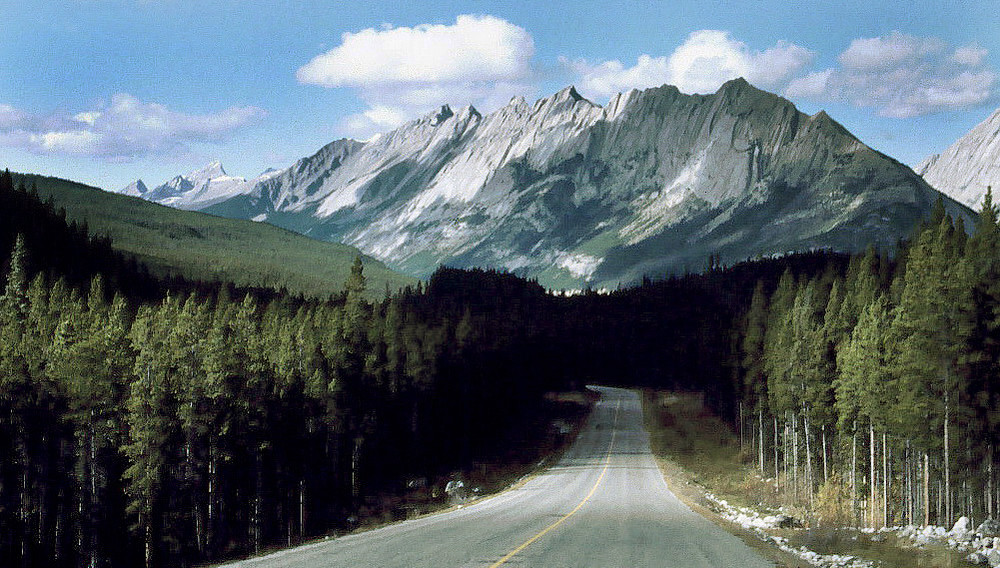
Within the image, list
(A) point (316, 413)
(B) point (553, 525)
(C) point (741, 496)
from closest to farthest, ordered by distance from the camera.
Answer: (B) point (553, 525) → (C) point (741, 496) → (A) point (316, 413)

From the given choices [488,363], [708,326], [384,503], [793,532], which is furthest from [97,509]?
[708,326]

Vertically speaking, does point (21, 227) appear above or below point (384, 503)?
above

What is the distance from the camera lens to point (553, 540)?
29547 millimetres

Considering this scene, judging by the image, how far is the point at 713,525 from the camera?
3741cm

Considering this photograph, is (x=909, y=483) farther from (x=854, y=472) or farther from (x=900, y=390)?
(x=900, y=390)

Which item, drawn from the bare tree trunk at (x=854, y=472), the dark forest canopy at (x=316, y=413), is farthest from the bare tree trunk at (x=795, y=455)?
the bare tree trunk at (x=854, y=472)

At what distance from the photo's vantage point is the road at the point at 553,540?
2452cm

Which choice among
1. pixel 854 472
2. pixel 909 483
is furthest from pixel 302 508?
pixel 909 483

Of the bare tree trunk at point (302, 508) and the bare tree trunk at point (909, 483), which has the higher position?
the bare tree trunk at point (909, 483)

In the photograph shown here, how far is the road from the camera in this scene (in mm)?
24516

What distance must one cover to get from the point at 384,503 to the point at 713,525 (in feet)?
129

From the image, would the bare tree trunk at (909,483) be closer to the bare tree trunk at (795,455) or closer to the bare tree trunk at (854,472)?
the bare tree trunk at (854,472)

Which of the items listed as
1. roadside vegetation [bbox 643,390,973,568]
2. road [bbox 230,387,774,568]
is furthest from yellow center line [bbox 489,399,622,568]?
roadside vegetation [bbox 643,390,973,568]

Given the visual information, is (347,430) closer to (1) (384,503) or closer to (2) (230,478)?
(1) (384,503)
